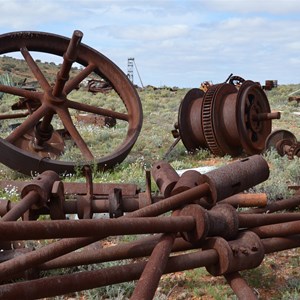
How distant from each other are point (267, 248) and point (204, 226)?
1.97ft

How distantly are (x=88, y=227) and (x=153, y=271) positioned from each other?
0.39m

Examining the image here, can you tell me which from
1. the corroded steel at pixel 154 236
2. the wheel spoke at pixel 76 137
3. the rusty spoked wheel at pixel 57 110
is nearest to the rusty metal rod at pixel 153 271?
the corroded steel at pixel 154 236

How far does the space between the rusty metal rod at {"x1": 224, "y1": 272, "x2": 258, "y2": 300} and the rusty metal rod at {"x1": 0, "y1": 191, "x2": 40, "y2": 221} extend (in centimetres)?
117

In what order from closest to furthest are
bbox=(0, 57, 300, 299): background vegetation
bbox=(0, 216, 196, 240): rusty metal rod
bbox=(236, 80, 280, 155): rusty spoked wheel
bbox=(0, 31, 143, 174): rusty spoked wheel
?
1. bbox=(0, 216, 196, 240): rusty metal rod
2. bbox=(0, 57, 300, 299): background vegetation
3. bbox=(0, 31, 143, 174): rusty spoked wheel
4. bbox=(236, 80, 280, 155): rusty spoked wheel

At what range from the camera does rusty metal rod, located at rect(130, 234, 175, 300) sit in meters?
2.06

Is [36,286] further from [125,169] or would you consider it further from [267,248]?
[125,169]

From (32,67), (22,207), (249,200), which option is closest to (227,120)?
(32,67)

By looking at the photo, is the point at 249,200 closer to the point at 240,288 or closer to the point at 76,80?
the point at 240,288

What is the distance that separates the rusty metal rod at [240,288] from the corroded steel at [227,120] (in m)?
5.75

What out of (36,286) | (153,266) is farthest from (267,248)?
(36,286)

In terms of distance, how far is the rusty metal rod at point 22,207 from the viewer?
2.66 meters

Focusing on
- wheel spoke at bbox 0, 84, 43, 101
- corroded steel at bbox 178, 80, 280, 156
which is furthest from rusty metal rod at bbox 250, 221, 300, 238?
corroded steel at bbox 178, 80, 280, 156

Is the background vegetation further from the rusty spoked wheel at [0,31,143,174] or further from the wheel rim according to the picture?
the wheel rim

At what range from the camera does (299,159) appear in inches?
291
